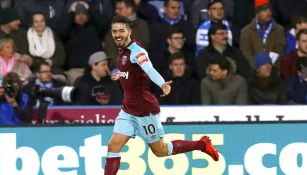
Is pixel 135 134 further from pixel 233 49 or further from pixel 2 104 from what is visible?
pixel 233 49

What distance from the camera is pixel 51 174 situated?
39.2ft

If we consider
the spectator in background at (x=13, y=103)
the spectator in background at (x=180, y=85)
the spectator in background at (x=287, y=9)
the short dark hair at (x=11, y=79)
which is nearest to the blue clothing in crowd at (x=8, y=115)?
the spectator in background at (x=13, y=103)

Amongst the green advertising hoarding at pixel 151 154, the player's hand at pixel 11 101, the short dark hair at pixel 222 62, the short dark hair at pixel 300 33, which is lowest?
the green advertising hoarding at pixel 151 154

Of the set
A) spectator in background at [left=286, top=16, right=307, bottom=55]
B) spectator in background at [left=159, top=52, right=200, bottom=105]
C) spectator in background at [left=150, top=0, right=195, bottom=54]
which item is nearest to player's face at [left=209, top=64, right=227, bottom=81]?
spectator in background at [left=159, top=52, right=200, bottom=105]

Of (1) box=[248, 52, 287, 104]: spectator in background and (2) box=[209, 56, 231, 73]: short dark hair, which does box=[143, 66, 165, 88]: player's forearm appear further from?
(1) box=[248, 52, 287, 104]: spectator in background

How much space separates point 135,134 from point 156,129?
24 centimetres

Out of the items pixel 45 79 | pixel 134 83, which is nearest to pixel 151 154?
pixel 134 83

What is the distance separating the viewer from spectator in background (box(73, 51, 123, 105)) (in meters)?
14.2

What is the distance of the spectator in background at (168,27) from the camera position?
15422 millimetres

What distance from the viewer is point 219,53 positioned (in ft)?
49.1

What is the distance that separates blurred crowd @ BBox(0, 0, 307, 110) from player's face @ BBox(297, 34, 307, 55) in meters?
0.01

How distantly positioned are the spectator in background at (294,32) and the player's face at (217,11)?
988mm

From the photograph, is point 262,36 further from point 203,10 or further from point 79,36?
point 79,36

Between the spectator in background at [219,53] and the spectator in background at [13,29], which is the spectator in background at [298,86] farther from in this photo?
the spectator in background at [13,29]
